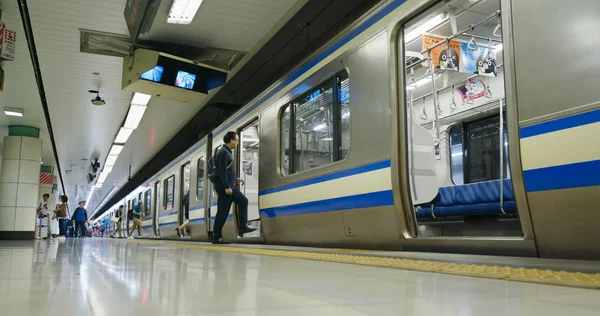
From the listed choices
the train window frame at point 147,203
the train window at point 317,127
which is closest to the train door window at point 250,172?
the train window at point 317,127

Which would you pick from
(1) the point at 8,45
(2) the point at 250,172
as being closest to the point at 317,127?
(2) the point at 250,172

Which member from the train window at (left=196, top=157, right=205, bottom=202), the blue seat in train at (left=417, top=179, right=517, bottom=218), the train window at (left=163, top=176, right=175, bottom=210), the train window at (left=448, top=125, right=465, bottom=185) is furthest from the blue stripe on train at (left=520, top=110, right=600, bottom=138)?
the train window at (left=163, top=176, right=175, bottom=210)

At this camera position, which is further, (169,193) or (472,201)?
(169,193)

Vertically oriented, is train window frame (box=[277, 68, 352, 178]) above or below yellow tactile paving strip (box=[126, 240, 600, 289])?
above

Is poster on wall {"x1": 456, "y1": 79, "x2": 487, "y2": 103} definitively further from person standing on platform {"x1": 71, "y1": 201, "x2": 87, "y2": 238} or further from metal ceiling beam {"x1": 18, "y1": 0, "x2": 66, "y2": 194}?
person standing on platform {"x1": 71, "y1": 201, "x2": 87, "y2": 238}

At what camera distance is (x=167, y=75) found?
7281 millimetres

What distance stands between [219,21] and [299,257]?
4.71m

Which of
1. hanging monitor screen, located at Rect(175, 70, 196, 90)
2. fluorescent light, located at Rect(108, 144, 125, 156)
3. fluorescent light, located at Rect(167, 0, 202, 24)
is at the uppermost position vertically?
fluorescent light, located at Rect(167, 0, 202, 24)

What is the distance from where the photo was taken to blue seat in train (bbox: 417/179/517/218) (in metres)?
4.72

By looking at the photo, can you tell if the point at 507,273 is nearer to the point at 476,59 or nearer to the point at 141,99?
the point at 476,59

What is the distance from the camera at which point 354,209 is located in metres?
4.38

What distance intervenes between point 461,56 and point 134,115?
350 inches

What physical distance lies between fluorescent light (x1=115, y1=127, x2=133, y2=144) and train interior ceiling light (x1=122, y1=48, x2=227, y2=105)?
21.3 feet

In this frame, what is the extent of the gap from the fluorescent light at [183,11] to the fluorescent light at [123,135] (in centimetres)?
783
